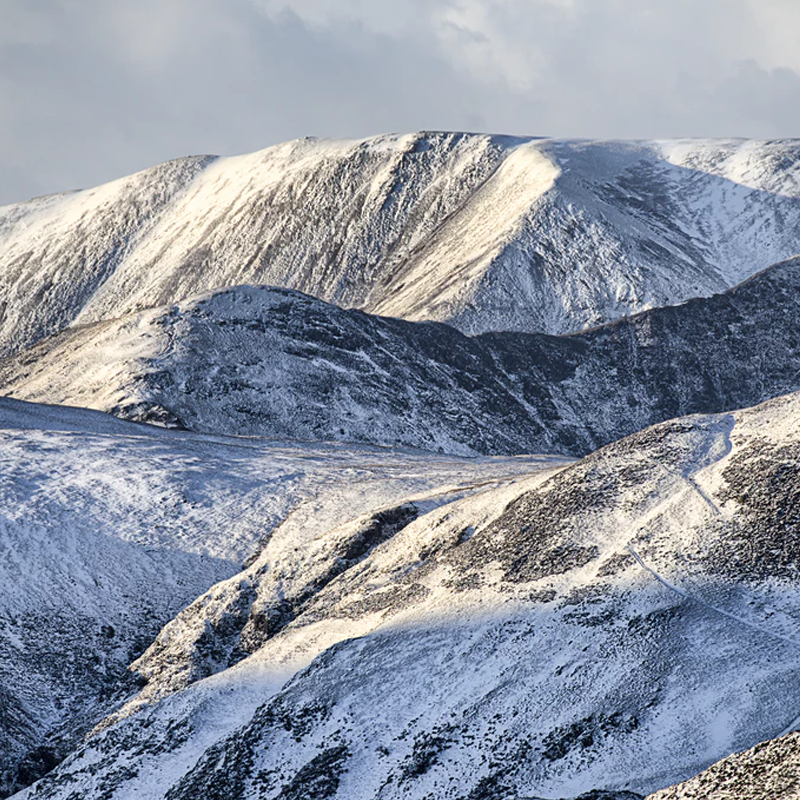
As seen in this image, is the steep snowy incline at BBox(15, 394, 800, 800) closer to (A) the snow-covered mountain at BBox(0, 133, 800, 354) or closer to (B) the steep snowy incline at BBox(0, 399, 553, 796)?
(B) the steep snowy incline at BBox(0, 399, 553, 796)

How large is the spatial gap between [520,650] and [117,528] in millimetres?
22541

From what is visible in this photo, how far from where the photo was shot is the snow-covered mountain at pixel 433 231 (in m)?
118

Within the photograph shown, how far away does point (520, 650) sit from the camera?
3316 centimetres

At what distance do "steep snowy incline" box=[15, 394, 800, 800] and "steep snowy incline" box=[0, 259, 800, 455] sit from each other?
3641cm

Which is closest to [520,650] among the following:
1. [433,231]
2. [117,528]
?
[117,528]

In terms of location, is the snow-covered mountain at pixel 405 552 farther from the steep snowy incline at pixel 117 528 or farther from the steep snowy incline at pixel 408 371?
the steep snowy incline at pixel 408 371

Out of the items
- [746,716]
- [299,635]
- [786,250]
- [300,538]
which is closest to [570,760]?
[746,716]

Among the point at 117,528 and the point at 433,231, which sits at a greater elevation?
the point at 433,231

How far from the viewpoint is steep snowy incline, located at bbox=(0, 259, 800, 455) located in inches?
3095

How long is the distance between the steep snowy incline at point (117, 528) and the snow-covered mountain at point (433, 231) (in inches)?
1950

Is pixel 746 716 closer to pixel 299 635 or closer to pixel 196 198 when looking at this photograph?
pixel 299 635

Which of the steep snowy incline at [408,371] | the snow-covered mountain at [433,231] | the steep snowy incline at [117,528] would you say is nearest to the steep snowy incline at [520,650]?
the steep snowy incline at [117,528]

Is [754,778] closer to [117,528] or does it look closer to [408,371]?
[117,528]

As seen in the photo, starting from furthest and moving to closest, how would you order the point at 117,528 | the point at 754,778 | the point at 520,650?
1. the point at 117,528
2. the point at 520,650
3. the point at 754,778
